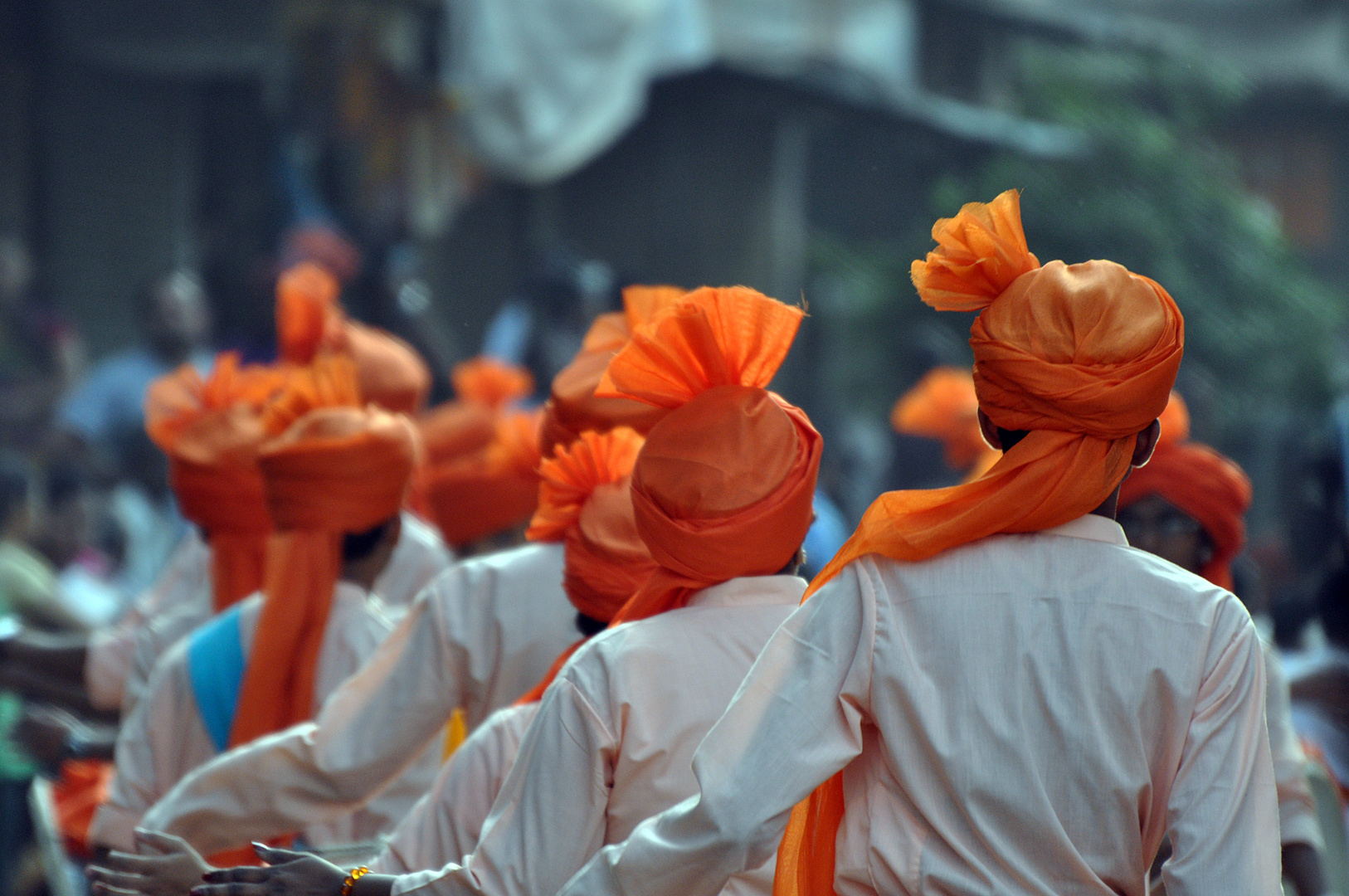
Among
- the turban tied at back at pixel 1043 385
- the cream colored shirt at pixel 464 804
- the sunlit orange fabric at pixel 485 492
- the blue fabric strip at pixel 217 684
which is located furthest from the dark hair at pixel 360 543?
the turban tied at back at pixel 1043 385

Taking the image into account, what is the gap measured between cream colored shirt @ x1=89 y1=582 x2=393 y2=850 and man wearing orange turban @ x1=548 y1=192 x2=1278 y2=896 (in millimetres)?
1740

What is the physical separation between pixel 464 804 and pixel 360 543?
3.71 feet

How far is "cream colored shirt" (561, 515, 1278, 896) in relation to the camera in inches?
91.2

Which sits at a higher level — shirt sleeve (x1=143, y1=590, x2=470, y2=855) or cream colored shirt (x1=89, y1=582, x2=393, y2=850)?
shirt sleeve (x1=143, y1=590, x2=470, y2=855)

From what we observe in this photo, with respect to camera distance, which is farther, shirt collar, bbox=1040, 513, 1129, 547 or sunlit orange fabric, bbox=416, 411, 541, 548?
sunlit orange fabric, bbox=416, 411, 541, 548

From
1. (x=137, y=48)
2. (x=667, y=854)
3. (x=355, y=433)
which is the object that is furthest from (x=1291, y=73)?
(x=667, y=854)

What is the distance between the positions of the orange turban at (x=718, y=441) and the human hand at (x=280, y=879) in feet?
2.38

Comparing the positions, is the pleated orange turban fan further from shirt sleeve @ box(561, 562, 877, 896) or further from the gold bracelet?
shirt sleeve @ box(561, 562, 877, 896)

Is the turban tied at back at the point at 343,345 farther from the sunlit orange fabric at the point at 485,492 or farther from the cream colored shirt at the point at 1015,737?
the cream colored shirt at the point at 1015,737

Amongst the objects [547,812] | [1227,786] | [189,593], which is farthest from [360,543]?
[1227,786]

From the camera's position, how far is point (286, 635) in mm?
3975

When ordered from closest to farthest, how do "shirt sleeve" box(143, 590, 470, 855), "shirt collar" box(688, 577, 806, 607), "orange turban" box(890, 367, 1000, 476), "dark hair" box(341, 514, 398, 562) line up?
"shirt collar" box(688, 577, 806, 607), "shirt sleeve" box(143, 590, 470, 855), "dark hair" box(341, 514, 398, 562), "orange turban" box(890, 367, 1000, 476)

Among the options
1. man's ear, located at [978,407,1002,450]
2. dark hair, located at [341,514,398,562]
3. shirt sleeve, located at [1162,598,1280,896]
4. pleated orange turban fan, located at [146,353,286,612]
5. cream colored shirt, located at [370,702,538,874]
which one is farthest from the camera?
pleated orange turban fan, located at [146,353,286,612]

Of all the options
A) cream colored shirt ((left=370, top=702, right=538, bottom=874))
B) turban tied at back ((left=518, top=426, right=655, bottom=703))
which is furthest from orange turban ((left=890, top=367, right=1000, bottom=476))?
cream colored shirt ((left=370, top=702, right=538, bottom=874))
